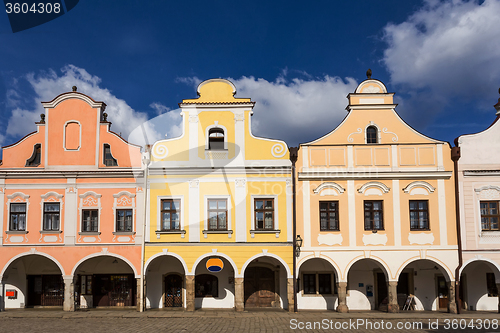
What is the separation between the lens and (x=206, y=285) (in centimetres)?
2327

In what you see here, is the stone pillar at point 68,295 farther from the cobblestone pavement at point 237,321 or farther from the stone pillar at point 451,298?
the stone pillar at point 451,298

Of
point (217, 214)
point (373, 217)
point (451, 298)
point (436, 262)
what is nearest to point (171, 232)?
point (217, 214)

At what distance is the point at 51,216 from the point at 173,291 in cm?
706

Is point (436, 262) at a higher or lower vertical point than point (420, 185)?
lower

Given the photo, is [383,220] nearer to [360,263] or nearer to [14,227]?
[360,263]

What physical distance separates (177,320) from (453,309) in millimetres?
12574

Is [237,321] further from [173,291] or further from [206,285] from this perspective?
[173,291]

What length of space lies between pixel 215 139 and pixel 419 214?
34.8 ft

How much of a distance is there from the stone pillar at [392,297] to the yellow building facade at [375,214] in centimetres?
5

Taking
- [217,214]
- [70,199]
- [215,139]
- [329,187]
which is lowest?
[217,214]

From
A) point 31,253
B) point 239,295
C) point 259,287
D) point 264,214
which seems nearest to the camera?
point 239,295

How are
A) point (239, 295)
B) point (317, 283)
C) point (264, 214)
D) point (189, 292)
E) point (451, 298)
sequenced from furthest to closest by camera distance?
point (317, 283) → point (264, 214) → point (189, 292) → point (239, 295) → point (451, 298)

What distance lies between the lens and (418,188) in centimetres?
2183

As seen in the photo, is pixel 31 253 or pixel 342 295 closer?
pixel 342 295
